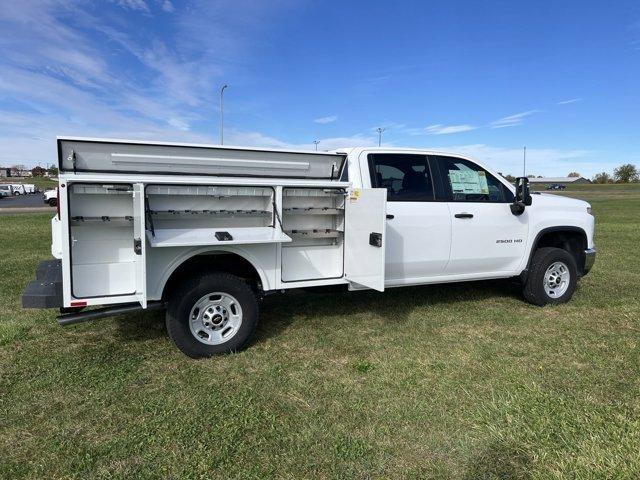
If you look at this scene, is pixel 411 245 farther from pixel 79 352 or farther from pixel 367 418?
pixel 79 352

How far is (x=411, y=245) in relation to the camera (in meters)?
5.39

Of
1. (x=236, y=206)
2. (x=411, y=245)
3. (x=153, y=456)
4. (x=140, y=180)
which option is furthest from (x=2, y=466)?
(x=411, y=245)

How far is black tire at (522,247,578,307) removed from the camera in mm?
6156

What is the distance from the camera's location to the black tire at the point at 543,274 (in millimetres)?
6156

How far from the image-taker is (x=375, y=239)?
467cm

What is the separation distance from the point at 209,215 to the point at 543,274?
13.8ft

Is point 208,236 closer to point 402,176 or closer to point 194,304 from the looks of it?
point 194,304

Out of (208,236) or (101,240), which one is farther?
(208,236)

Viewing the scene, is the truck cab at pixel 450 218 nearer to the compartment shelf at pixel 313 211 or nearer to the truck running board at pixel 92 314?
the compartment shelf at pixel 313 211

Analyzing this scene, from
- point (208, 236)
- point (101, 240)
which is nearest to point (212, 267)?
point (208, 236)

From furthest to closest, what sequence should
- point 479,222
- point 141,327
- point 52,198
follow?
point 52,198
point 479,222
point 141,327

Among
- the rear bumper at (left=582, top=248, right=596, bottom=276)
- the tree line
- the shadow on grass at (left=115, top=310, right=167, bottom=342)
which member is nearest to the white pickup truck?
the rear bumper at (left=582, top=248, right=596, bottom=276)

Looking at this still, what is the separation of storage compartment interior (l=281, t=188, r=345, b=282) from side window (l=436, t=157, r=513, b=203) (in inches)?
58.6

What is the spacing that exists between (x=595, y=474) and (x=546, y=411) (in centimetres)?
70
